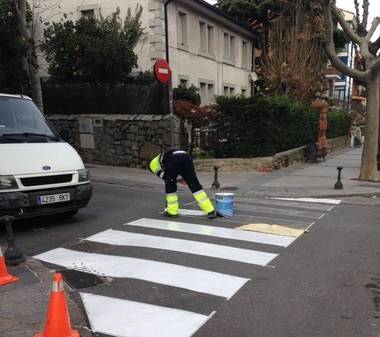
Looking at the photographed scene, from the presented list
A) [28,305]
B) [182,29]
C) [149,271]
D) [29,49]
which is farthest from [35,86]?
[28,305]

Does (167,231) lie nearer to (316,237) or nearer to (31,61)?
(316,237)

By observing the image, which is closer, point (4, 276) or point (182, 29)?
point (4, 276)

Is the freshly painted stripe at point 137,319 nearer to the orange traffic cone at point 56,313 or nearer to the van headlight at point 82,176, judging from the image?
the orange traffic cone at point 56,313

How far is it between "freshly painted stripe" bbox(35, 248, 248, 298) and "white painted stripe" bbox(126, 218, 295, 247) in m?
1.64

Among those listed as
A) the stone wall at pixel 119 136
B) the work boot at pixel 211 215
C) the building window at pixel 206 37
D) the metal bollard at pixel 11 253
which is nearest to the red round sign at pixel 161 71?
the stone wall at pixel 119 136

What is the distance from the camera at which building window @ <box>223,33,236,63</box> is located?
87.7ft

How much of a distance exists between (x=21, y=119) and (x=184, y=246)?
3.87 m

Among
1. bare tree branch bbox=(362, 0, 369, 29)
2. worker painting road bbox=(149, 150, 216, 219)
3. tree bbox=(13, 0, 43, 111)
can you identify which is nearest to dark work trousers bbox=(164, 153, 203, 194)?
worker painting road bbox=(149, 150, 216, 219)

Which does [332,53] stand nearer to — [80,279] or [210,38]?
[80,279]

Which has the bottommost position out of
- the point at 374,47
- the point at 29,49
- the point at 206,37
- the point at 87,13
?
the point at 374,47

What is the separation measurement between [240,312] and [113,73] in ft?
47.9

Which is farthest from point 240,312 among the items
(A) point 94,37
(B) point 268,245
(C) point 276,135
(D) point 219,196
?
(A) point 94,37

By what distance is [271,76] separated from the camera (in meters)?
26.3

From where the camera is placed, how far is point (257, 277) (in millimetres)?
5488
